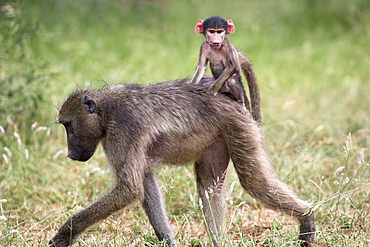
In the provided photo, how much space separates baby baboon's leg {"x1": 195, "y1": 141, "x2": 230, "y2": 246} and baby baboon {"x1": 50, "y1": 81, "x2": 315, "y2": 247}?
0.02 m

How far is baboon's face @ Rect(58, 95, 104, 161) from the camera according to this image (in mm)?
3469

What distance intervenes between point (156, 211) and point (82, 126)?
0.75 m

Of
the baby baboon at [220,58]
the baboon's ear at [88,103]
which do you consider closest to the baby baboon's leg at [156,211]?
the baboon's ear at [88,103]

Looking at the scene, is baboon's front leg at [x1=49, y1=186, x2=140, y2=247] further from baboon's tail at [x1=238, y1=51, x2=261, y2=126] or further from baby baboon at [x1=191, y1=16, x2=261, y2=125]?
baboon's tail at [x1=238, y1=51, x2=261, y2=126]

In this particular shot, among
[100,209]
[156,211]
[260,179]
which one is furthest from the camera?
[156,211]

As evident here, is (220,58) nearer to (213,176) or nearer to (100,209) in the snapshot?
(213,176)

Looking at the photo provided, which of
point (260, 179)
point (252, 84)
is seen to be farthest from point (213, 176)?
point (252, 84)

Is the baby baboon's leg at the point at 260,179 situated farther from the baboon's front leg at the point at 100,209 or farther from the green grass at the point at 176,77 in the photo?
the baboon's front leg at the point at 100,209

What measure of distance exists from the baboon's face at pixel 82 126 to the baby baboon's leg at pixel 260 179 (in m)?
0.84

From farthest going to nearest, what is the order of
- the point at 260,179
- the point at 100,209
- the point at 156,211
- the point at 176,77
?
the point at 176,77, the point at 156,211, the point at 260,179, the point at 100,209

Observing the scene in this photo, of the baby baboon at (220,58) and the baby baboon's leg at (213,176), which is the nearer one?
the baby baboon at (220,58)

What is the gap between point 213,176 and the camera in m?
3.70

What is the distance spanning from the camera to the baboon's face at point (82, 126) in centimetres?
347

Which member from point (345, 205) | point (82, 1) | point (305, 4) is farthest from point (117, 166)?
point (305, 4)
